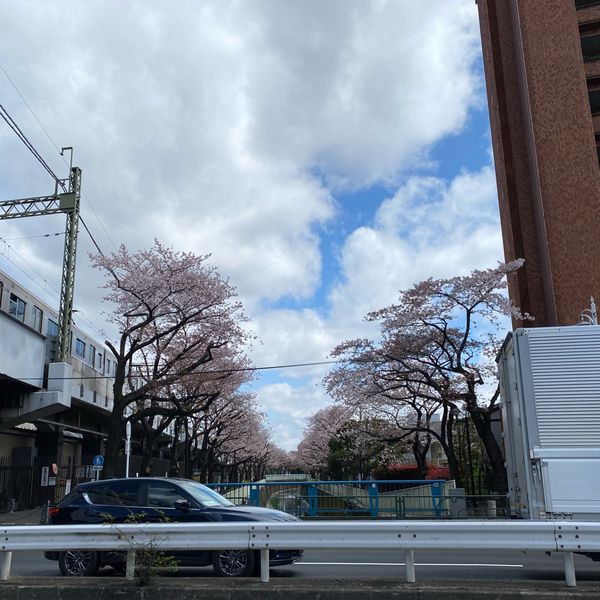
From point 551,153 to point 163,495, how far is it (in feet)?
91.1

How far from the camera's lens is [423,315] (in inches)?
858

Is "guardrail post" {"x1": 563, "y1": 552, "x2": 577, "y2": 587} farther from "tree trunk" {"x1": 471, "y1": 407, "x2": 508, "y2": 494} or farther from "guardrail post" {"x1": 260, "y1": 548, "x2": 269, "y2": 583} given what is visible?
"tree trunk" {"x1": 471, "y1": 407, "x2": 508, "y2": 494}

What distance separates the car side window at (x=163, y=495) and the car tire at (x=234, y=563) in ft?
5.33

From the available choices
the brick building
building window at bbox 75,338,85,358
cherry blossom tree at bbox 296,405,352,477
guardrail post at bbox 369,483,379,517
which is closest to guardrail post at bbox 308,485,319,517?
guardrail post at bbox 369,483,379,517

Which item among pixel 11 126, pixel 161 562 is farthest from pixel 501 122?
pixel 161 562

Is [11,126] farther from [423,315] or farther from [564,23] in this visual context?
[564,23]

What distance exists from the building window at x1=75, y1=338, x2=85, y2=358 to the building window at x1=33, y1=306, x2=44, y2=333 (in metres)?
4.33

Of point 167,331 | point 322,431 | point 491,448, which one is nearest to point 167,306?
point 167,331

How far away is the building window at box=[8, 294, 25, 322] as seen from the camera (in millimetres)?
27342

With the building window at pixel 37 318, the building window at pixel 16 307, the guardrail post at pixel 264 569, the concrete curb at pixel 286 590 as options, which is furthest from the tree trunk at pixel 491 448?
the building window at pixel 37 318

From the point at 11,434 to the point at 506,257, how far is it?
3001 centimetres

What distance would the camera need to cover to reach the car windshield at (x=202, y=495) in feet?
33.3

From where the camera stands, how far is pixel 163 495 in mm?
10172

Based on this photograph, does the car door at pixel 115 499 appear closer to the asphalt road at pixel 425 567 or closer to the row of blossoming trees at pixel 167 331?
the asphalt road at pixel 425 567
